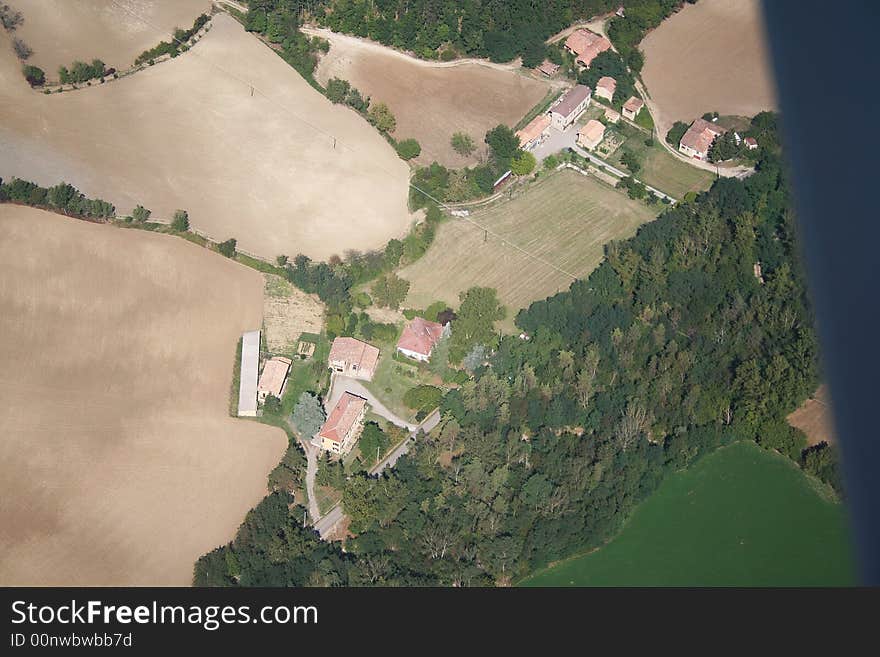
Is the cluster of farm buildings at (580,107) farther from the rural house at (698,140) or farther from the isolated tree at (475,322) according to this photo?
the isolated tree at (475,322)

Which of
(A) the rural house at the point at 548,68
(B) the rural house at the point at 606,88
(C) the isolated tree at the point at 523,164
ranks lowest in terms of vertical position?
(C) the isolated tree at the point at 523,164

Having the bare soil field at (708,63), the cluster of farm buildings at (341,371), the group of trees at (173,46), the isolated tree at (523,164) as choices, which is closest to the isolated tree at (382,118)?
the isolated tree at (523,164)

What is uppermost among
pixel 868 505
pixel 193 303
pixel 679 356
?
pixel 193 303

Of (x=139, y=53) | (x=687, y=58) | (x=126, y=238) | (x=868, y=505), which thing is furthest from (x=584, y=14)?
(x=868, y=505)

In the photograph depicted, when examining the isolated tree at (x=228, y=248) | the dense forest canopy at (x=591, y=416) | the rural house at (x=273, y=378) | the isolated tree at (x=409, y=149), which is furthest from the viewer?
the isolated tree at (x=409, y=149)

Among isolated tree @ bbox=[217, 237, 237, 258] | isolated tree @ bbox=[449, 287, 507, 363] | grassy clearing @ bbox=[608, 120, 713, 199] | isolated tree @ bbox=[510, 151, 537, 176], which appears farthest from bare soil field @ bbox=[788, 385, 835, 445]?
isolated tree @ bbox=[217, 237, 237, 258]
